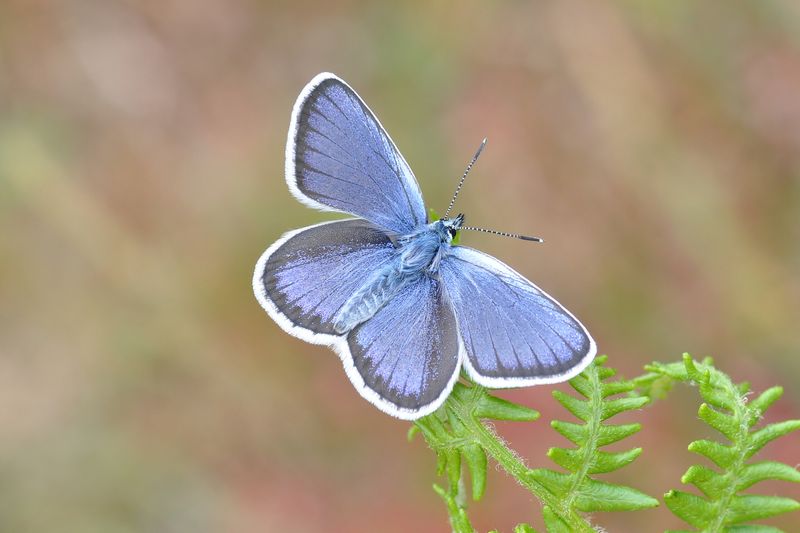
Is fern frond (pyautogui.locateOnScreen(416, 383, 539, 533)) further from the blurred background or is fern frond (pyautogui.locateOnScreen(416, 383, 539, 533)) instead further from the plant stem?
the blurred background

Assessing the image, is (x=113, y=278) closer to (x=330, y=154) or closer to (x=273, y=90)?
(x=273, y=90)

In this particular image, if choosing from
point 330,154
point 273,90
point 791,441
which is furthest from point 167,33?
point 791,441

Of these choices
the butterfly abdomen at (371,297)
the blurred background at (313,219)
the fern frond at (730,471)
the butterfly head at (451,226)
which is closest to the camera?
the fern frond at (730,471)

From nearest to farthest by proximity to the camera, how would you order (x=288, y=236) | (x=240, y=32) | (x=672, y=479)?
1. (x=288, y=236)
2. (x=672, y=479)
3. (x=240, y=32)

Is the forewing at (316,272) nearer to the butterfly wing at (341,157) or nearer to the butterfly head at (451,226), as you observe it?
the butterfly wing at (341,157)

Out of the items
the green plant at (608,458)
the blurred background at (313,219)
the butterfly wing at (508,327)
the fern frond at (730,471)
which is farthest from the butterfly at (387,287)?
the blurred background at (313,219)

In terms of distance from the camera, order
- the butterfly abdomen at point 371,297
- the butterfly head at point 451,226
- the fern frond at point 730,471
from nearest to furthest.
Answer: the fern frond at point 730,471, the butterfly abdomen at point 371,297, the butterfly head at point 451,226

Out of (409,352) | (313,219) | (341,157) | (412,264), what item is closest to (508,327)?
(409,352)
